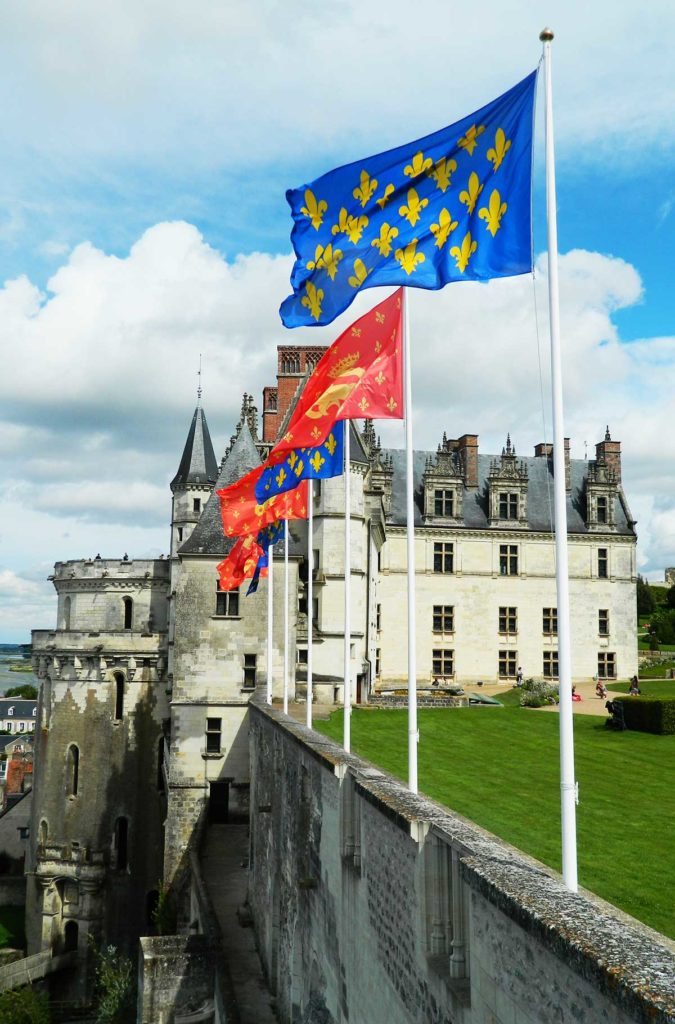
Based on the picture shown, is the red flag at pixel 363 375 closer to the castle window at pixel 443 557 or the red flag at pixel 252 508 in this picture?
the red flag at pixel 252 508

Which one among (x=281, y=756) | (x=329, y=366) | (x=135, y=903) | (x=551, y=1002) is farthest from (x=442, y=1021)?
(x=135, y=903)

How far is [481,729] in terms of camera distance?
89.7 feet

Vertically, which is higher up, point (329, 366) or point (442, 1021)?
point (329, 366)

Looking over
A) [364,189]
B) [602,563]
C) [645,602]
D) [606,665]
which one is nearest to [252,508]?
[364,189]

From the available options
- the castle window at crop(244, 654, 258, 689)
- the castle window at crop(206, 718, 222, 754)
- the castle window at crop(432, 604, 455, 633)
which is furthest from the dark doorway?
the castle window at crop(432, 604, 455, 633)

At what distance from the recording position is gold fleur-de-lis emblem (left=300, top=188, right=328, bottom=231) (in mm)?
10266

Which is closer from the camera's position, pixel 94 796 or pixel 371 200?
pixel 371 200

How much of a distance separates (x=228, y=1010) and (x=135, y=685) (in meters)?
27.2

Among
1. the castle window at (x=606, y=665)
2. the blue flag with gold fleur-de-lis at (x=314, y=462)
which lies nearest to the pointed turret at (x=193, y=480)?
the castle window at (x=606, y=665)

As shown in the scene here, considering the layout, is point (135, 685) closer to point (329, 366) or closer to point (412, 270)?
point (329, 366)

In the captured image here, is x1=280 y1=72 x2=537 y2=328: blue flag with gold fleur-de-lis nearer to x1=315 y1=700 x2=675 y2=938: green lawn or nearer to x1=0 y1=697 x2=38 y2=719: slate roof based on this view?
x1=315 y1=700 x2=675 y2=938: green lawn

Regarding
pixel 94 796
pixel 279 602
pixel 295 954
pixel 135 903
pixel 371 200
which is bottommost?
pixel 135 903

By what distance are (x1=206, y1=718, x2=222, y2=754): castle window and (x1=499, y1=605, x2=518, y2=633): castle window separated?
1908cm

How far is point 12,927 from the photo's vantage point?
1825 inches
